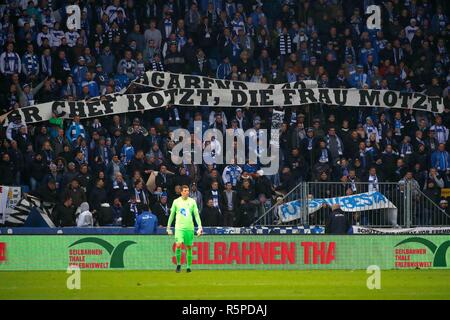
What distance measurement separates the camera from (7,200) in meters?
Result: 30.0

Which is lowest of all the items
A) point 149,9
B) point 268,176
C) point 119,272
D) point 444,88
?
point 119,272

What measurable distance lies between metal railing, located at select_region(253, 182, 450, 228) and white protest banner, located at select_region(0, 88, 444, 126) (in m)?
4.42

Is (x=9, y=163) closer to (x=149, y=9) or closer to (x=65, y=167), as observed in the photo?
(x=65, y=167)

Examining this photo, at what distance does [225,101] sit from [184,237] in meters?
9.38

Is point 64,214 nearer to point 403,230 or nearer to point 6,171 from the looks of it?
point 6,171

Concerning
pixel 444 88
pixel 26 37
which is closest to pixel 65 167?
pixel 26 37

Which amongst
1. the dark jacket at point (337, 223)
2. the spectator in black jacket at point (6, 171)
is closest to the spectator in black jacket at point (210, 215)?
the dark jacket at point (337, 223)

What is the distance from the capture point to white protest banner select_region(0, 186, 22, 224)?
30.0 m

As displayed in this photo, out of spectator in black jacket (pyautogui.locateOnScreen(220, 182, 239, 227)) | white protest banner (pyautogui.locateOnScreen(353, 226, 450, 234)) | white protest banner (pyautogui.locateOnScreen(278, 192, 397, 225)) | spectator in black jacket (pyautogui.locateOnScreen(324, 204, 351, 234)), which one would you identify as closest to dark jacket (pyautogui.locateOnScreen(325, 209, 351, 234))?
spectator in black jacket (pyautogui.locateOnScreen(324, 204, 351, 234))

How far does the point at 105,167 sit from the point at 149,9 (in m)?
6.74

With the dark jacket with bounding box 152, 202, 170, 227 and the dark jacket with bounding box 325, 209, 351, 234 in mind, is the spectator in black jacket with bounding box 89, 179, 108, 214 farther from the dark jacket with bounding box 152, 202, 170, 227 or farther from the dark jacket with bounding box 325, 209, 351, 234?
the dark jacket with bounding box 325, 209, 351, 234

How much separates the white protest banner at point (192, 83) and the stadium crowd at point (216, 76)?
1.32 ft

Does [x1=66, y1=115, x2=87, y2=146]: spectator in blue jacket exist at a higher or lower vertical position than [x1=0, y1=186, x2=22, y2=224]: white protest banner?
higher

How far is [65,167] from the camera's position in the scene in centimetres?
3119
